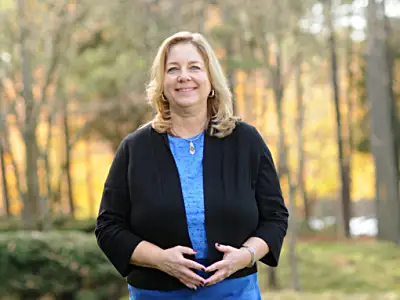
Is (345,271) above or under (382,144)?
under

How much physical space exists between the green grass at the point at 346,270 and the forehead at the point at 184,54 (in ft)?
30.2

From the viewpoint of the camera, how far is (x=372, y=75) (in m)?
17.7

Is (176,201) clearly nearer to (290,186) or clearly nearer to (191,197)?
(191,197)

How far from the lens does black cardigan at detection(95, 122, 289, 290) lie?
2.74 m

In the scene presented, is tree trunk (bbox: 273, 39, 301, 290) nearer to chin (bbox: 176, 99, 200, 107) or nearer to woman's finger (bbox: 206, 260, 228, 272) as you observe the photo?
chin (bbox: 176, 99, 200, 107)

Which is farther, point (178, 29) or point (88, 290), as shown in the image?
point (178, 29)

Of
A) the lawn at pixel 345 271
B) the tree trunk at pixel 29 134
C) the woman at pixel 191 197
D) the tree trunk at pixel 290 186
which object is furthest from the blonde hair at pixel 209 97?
the tree trunk at pixel 29 134

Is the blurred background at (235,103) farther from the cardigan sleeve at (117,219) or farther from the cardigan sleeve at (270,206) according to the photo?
the cardigan sleeve at (117,219)

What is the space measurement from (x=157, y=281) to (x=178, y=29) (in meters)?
7.94

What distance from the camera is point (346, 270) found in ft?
43.5

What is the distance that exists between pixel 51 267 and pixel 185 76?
22.7 ft

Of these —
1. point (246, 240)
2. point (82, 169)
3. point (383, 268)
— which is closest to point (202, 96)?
point (246, 240)

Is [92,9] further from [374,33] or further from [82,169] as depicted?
[82,169]

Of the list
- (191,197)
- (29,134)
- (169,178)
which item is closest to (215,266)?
(191,197)
